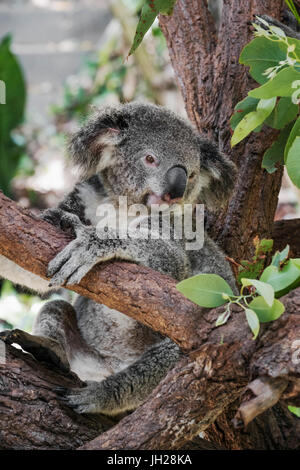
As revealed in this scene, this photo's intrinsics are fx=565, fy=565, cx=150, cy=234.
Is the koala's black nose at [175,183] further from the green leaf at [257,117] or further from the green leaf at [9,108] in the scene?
the green leaf at [9,108]

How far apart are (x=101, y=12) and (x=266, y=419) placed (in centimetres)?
1005

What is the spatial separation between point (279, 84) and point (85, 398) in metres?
1.42

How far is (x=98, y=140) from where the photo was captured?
2854mm

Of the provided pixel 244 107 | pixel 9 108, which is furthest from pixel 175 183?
pixel 9 108

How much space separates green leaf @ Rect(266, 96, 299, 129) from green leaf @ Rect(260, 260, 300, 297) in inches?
27.5

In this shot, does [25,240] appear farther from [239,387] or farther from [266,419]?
[266,419]

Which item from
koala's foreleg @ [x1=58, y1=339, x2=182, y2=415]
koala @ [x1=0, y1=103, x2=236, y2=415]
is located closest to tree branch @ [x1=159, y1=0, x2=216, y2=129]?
koala @ [x1=0, y1=103, x2=236, y2=415]

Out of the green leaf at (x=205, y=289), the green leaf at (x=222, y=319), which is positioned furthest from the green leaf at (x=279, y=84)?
the green leaf at (x=222, y=319)

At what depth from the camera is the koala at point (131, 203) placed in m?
2.51

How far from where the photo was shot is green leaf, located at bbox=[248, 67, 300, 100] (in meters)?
1.76

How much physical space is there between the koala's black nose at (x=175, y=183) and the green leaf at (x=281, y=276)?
3.16 feet

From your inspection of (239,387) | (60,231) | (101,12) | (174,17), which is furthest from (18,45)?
(239,387)
